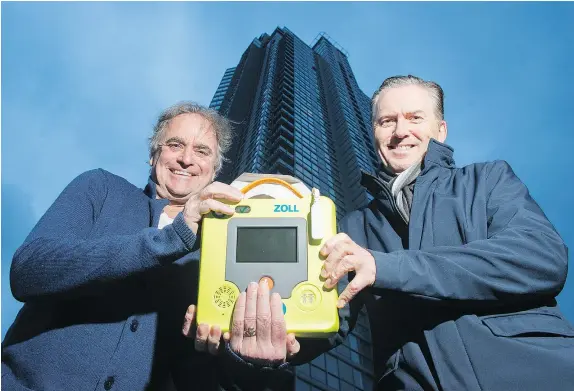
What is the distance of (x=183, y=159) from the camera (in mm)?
3125

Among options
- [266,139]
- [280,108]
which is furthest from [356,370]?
[280,108]

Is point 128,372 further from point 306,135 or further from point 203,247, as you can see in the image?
point 306,135

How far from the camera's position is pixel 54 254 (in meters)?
1.96

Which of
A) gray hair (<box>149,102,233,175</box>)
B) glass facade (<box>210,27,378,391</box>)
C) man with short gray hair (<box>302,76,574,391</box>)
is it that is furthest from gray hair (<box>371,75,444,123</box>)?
glass facade (<box>210,27,378,391</box>)

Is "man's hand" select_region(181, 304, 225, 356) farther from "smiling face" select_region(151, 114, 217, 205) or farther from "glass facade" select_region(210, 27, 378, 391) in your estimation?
"glass facade" select_region(210, 27, 378, 391)

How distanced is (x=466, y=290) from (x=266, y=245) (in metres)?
0.87

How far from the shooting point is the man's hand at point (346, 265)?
1.70 metres

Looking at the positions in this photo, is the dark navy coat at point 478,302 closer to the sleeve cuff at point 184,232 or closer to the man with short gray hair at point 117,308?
the man with short gray hair at point 117,308

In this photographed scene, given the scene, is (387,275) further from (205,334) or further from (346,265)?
(205,334)

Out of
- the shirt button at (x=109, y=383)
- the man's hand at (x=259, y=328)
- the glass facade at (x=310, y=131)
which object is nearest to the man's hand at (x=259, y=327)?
the man's hand at (x=259, y=328)

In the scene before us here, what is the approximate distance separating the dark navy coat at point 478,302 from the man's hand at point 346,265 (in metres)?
0.05

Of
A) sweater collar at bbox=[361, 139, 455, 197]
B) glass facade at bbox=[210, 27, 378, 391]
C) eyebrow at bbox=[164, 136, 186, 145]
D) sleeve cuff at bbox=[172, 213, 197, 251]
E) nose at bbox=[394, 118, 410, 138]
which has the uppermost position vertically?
glass facade at bbox=[210, 27, 378, 391]

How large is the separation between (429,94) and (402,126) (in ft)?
1.21

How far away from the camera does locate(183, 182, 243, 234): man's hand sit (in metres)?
1.89
